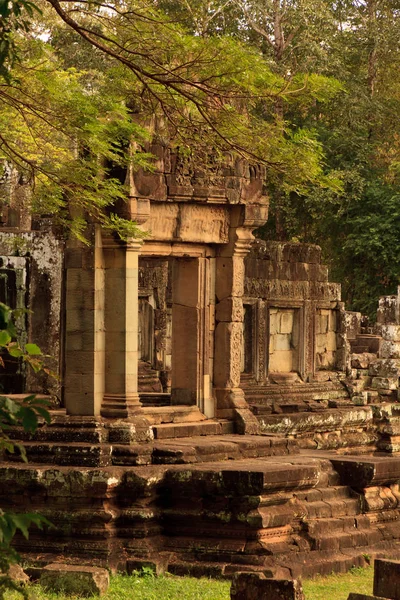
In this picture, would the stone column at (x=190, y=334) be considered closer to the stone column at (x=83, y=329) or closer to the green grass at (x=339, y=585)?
the stone column at (x=83, y=329)

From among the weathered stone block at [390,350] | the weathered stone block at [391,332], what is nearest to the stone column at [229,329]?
the weathered stone block at [390,350]

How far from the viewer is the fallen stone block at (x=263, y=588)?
9.09 m

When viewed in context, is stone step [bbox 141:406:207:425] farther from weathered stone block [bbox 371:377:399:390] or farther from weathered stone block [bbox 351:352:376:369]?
weathered stone block [bbox 351:352:376:369]

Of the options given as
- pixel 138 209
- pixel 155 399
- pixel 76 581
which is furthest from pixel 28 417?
pixel 155 399

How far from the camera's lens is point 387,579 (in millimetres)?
9672

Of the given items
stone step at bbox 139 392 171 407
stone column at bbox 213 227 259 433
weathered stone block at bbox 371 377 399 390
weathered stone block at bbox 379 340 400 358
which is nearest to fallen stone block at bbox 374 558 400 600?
stone column at bbox 213 227 259 433

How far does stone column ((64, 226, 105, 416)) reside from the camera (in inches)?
505

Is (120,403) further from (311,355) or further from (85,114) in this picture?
(311,355)

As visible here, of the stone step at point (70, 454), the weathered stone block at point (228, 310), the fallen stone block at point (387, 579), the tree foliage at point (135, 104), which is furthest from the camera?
the weathered stone block at point (228, 310)

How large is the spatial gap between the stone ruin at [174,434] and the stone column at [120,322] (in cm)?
1

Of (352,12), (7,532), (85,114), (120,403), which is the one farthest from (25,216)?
(352,12)

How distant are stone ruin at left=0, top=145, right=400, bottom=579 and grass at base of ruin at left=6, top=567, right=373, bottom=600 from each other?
0.23 meters

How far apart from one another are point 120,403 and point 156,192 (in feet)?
6.78

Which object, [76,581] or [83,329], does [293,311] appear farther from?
[76,581]
